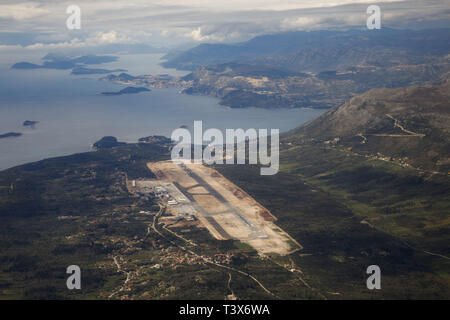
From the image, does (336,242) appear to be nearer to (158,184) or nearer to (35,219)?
(158,184)

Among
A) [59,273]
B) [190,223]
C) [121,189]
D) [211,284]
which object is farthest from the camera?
[121,189]

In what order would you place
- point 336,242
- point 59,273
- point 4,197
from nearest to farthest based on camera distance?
1. point 59,273
2. point 336,242
3. point 4,197

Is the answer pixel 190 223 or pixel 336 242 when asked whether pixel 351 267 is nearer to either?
pixel 336 242

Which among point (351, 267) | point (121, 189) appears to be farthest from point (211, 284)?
point (121, 189)

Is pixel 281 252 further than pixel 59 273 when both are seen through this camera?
Yes
